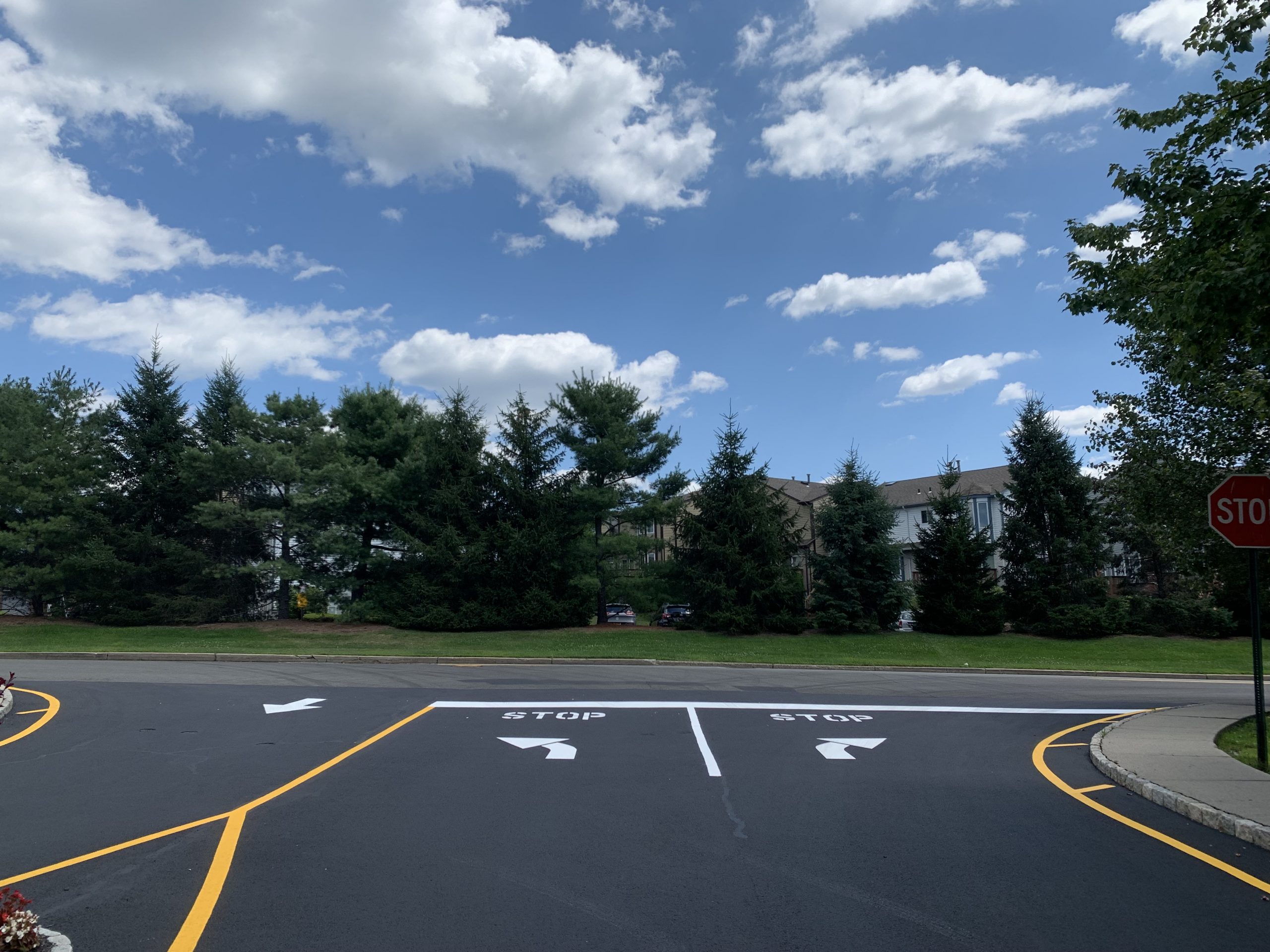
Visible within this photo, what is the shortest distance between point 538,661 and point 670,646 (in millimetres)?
6297

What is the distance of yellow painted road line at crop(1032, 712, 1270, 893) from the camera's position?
578cm

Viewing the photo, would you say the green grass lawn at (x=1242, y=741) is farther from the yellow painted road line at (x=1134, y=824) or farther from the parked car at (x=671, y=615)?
the parked car at (x=671, y=615)

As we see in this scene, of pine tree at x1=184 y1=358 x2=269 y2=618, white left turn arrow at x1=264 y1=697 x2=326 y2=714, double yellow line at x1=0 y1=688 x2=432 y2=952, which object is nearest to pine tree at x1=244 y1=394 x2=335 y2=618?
pine tree at x1=184 y1=358 x2=269 y2=618

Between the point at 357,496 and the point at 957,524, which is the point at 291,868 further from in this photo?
the point at 957,524

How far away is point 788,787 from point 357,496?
2853cm

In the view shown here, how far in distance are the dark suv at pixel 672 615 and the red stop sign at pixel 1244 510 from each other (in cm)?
2504

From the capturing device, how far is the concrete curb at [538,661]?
74.7 ft

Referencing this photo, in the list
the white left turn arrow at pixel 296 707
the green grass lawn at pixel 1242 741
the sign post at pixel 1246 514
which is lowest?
the white left turn arrow at pixel 296 707

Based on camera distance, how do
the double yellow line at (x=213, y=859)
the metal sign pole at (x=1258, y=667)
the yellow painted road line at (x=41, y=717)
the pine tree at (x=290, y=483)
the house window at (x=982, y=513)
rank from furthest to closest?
the house window at (x=982, y=513), the pine tree at (x=290, y=483), the yellow painted road line at (x=41, y=717), the metal sign pole at (x=1258, y=667), the double yellow line at (x=213, y=859)

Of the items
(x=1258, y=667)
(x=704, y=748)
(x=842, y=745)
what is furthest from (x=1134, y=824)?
(x=704, y=748)

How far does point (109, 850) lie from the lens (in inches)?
244

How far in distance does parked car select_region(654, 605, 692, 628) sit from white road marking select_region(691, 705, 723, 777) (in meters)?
20.3

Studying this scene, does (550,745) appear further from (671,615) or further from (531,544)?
(671,615)

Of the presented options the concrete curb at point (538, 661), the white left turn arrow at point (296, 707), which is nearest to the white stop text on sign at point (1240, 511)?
the white left turn arrow at point (296, 707)
